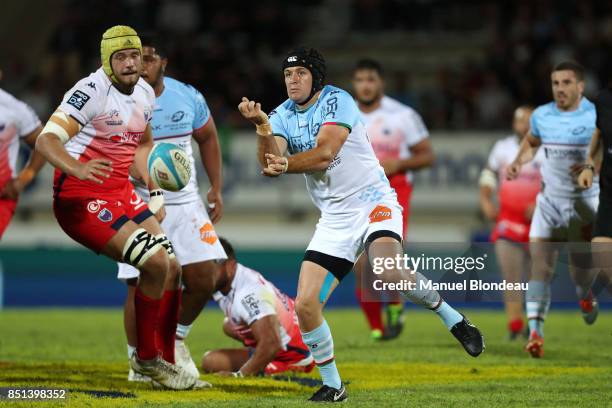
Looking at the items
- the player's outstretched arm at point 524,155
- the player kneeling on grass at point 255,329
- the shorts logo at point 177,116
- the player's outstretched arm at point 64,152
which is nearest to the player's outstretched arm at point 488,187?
the player's outstretched arm at point 524,155

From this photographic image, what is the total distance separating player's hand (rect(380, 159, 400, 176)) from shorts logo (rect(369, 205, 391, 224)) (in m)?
3.92

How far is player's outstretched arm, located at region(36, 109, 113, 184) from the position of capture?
7004 millimetres

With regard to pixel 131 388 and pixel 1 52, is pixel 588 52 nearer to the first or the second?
pixel 1 52

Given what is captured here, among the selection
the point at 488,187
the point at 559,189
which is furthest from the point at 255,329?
the point at 488,187

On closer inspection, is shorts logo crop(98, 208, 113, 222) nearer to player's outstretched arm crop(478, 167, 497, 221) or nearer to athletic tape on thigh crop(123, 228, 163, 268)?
athletic tape on thigh crop(123, 228, 163, 268)

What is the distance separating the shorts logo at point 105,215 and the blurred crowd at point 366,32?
13249 millimetres

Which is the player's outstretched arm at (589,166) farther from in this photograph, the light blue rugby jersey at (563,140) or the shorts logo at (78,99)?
the shorts logo at (78,99)

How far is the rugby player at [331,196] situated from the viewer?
734cm

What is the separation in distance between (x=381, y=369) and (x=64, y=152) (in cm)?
334

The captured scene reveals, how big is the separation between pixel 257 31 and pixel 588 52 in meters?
6.72

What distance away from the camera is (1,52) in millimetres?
23641

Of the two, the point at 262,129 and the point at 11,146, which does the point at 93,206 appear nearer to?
the point at 262,129

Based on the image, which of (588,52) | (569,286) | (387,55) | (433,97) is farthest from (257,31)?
(569,286)

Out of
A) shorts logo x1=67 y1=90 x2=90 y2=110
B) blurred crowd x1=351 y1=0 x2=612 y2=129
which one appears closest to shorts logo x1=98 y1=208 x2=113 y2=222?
shorts logo x1=67 y1=90 x2=90 y2=110
